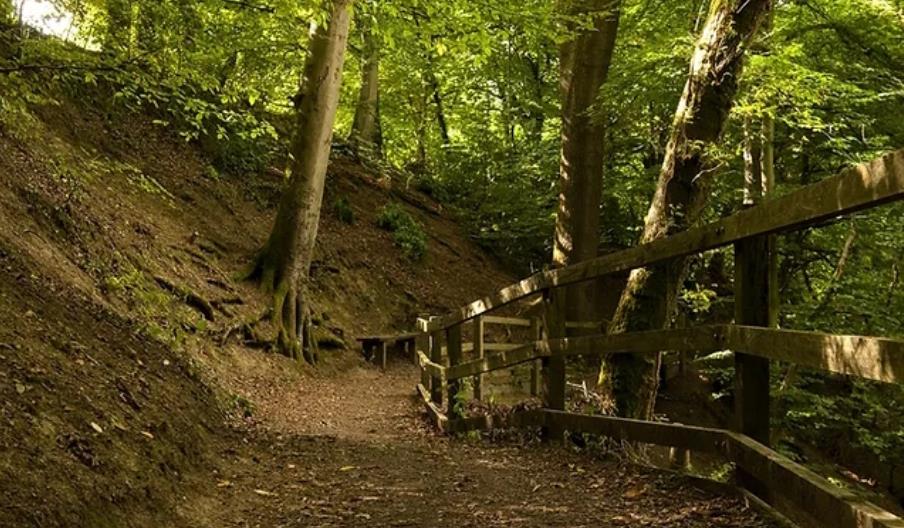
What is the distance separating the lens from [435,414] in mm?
7938

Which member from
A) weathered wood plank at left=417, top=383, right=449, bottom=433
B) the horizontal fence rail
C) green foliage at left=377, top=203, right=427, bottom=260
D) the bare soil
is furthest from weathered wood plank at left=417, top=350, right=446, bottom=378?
green foliage at left=377, top=203, right=427, bottom=260

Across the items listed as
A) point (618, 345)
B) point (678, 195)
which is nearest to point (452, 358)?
point (678, 195)

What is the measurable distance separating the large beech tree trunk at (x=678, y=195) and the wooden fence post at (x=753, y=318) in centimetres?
265

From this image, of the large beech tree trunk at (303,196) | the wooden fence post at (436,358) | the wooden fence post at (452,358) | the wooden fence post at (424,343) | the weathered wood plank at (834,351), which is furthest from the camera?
the large beech tree trunk at (303,196)

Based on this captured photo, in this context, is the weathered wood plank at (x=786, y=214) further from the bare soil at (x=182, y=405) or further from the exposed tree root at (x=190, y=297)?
the exposed tree root at (x=190, y=297)

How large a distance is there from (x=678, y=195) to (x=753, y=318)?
2.97 metres

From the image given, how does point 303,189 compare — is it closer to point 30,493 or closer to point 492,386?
point 492,386

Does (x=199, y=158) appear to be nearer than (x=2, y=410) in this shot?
No

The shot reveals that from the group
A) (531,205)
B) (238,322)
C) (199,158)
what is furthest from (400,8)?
(531,205)

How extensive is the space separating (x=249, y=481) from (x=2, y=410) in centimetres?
188

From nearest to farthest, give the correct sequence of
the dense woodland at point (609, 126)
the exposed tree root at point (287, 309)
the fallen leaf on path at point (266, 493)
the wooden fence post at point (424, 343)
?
the fallen leaf on path at point (266, 493), the dense woodland at point (609, 126), the wooden fence post at point (424, 343), the exposed tree root at point (287, 309)

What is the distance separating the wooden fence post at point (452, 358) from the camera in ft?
24.4

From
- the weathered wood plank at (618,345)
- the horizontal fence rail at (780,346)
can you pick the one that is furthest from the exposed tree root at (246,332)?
the horizontal fence rail at (780,346)

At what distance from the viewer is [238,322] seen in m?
10.6
